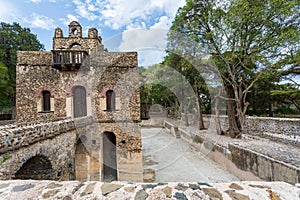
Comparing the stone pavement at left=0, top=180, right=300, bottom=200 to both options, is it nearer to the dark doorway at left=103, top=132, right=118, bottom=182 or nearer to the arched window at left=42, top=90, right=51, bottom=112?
the dark doorway at left=103, top=132, right=118, bottom=182

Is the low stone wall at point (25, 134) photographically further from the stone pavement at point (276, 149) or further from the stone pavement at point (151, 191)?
the stone pavement at point (276, 149)

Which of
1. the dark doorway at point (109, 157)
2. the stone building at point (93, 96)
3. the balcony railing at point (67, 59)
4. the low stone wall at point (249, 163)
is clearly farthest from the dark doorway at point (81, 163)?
the low stone wall at point (249, 163)

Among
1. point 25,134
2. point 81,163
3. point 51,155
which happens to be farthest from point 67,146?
point 81,163

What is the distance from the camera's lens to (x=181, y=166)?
9406 millimetres

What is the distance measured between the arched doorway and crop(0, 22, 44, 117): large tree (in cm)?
1566

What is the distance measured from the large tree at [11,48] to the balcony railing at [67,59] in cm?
1111

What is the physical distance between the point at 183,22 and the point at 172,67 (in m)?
4.87

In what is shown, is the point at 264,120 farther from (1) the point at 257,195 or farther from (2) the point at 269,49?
(1) the point at 257,195

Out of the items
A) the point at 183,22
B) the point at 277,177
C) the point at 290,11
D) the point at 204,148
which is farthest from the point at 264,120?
the point at 183,22

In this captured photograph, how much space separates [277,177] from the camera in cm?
A: 523

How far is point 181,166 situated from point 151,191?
856 centimetres

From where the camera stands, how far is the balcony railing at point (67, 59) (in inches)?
A: 344

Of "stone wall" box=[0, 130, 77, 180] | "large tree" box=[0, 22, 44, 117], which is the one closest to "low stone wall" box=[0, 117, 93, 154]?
"stone wall" box=[0, 130, 77, 180]

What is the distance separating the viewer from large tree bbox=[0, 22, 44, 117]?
16.7 m
